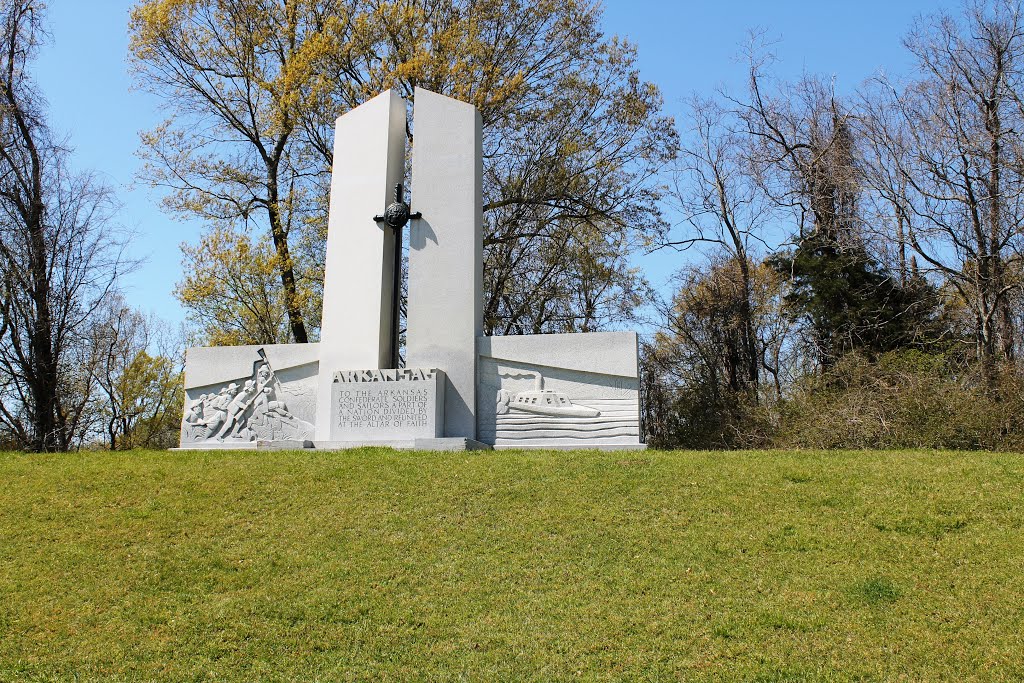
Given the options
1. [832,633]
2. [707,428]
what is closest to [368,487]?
[832,633]

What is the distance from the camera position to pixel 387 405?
1196 centimetres

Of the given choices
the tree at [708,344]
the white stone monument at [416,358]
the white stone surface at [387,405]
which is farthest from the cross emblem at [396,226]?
the tree at [708,344]

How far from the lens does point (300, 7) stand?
20.6 meters

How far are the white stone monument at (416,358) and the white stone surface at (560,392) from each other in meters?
0.02

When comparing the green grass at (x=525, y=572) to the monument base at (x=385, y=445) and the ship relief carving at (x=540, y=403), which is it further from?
the ship relief carving at (x=540, y=403)

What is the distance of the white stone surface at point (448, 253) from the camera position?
39.9 ft

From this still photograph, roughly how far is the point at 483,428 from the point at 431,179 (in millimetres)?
3845

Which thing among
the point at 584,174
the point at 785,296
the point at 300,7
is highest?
the point at 300,7

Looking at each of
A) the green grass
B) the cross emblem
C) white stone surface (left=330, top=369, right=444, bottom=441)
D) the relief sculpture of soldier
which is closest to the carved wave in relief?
white stone surface (left=330, top=369, right=444, bottom=441)

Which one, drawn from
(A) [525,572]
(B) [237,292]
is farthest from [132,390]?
(A) [525,572]

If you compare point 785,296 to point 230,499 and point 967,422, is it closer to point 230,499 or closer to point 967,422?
point 967,422

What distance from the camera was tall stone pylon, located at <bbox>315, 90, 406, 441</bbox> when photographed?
41.5 ft

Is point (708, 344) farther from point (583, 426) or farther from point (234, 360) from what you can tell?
point (234, 360)

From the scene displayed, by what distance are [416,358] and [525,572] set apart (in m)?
5.98
